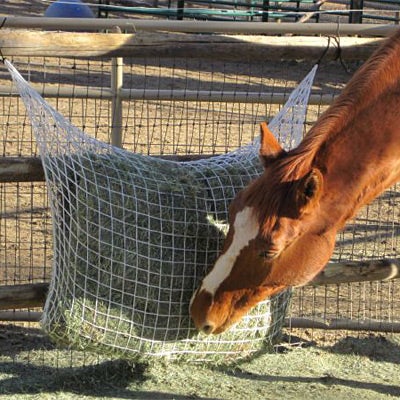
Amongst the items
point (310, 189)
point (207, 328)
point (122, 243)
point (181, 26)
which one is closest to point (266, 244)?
point (310, 189)

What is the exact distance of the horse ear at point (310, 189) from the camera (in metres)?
3.01

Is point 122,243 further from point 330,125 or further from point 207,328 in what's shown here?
point 330,125

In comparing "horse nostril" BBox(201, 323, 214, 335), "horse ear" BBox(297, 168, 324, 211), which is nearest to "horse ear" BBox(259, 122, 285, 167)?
"horse ear" BBox(297, 168, 324, 211)

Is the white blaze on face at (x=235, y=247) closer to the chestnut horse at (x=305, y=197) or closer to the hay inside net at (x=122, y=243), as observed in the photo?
the chestnut horse at (x=305, y=197)

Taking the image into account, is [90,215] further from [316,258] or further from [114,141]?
[114,141]

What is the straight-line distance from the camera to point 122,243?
3.42 metres

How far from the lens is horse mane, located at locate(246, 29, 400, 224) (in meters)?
3.11

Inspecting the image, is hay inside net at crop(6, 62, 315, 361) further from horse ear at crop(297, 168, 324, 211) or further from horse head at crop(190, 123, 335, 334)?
horse ear at crop(297, 168, 324, 211)

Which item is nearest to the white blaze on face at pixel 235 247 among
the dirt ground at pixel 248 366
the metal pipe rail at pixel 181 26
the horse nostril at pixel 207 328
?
the horse nostril at pixel 207 328

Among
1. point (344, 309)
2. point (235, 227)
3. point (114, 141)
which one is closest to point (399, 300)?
point (344, 309)

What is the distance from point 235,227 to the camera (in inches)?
126

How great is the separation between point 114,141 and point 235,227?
173cm

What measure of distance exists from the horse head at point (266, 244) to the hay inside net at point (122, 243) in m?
0.19

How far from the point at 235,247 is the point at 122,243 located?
0.50 m
